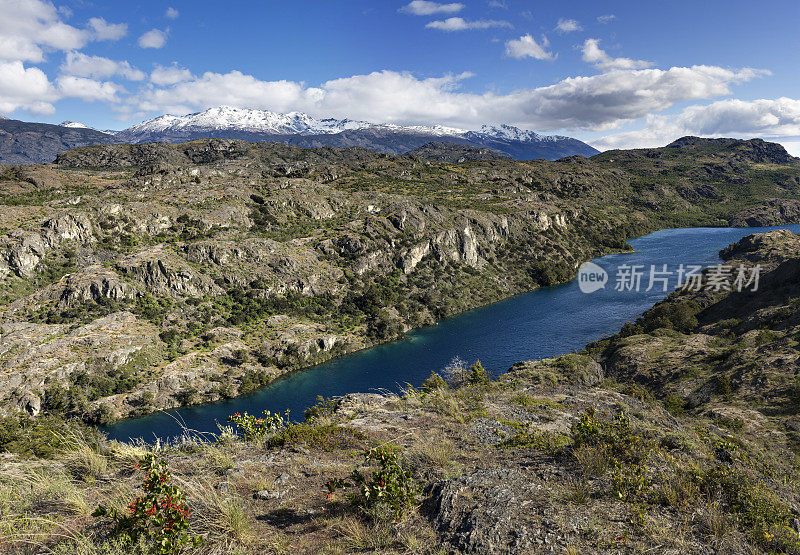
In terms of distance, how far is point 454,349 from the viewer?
3499 inches

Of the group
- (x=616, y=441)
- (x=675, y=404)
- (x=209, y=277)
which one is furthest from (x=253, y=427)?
(x=209, y=277)

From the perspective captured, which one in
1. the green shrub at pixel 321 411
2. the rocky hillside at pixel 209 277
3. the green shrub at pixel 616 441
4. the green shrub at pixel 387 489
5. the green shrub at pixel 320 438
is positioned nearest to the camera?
the green shrub at pixel 387 489

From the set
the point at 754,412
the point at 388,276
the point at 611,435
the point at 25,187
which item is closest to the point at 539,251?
the point at 388,276

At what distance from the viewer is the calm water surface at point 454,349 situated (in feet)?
218

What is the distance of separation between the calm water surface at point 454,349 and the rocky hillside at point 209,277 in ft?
13.1

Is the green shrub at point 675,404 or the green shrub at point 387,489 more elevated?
the green shrub at point 387,489

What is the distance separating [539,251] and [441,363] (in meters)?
101

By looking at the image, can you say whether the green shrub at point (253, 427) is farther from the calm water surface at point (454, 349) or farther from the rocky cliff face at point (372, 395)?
the calm water surface at point (454, 349)

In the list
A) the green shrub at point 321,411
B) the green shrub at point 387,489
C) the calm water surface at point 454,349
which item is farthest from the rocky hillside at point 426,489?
the calm water surface at point 454,349

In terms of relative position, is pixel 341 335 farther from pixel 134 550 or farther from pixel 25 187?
pixel 25 187

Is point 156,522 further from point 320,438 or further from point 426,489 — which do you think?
point 320,438

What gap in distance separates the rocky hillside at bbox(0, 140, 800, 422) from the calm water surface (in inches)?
158

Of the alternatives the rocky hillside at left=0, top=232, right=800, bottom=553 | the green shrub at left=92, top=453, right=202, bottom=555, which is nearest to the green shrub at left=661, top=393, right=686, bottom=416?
the rocky hillside at left=0, top=232, right=800, bottom=553

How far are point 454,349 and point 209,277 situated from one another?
6430cm
